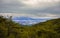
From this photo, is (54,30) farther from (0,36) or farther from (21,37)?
(0,36)

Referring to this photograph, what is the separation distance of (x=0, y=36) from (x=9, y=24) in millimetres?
1132

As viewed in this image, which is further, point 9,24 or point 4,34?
point 9,24

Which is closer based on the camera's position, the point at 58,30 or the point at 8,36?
the point at 8,36

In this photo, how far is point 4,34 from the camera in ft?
29.2

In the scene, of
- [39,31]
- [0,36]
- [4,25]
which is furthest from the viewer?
[39,31]

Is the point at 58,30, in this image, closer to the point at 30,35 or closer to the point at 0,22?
the point at 30,35

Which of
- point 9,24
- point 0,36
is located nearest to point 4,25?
point 9,24

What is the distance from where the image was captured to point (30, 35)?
9547 millimetres

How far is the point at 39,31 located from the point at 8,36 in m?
1.88

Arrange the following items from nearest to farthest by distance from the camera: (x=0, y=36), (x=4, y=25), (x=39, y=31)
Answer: (x=0, y=36)
(x=4, y=25)
(x=39, y=31)

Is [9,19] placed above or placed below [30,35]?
above

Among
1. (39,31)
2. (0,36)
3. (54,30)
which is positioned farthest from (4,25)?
(54,30)

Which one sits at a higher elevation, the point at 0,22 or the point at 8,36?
the point at 0,22

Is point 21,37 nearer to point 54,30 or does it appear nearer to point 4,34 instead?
point 4,34
